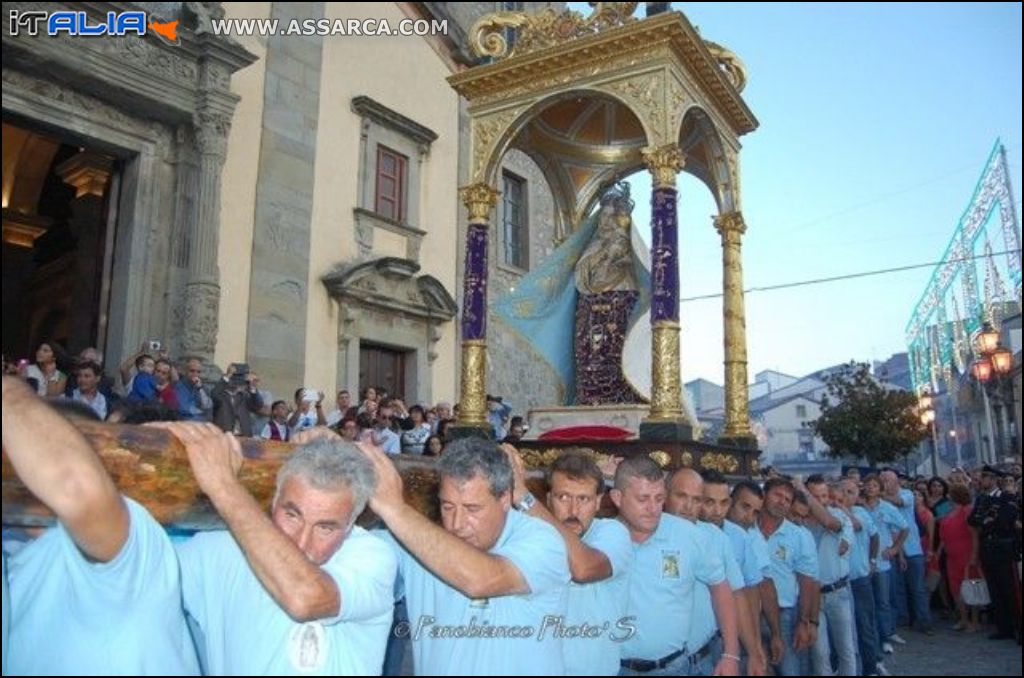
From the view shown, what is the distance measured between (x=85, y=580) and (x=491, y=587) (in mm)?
1012

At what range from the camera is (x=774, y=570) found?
5371 mm

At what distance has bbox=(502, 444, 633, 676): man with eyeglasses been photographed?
2783 mm

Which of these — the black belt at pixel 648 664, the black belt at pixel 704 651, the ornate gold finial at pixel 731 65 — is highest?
the ornate gold finial at pixel 731 65

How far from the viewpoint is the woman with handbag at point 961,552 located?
9031 mm

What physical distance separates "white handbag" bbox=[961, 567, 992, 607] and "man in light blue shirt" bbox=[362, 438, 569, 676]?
320 inches

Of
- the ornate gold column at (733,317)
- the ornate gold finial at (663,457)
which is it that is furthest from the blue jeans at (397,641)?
the ornate gold column at (733,317)

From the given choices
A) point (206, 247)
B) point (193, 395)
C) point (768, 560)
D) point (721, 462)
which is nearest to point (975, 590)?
point (721, 462)

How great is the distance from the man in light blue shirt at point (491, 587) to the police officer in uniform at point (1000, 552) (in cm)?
796

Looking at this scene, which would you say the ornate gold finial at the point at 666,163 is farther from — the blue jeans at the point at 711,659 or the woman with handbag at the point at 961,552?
the woman with handbag at the point at 961,552

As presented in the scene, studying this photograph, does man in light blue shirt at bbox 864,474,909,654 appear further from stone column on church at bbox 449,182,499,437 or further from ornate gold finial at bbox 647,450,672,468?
stone column on church at bbox 449,182,499,437

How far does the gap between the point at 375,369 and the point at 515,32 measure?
6.42 metres

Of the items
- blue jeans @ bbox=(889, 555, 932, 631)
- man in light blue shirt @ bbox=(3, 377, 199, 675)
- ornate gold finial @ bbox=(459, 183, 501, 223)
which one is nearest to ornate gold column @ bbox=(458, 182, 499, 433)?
ornate gold finial @ bbox=(459, 183, 501, 223)

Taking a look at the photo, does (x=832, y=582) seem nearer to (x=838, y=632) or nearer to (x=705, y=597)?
(x=838, y=632)

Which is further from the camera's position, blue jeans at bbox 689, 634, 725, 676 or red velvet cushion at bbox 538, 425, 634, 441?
red velvet cushion at bbox 538, 425, 634, 441
